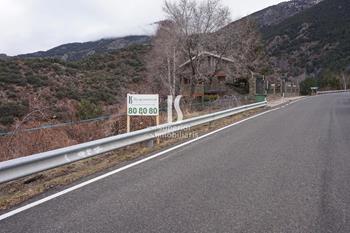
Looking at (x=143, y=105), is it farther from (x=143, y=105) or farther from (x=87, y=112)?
(x=87, y=112)

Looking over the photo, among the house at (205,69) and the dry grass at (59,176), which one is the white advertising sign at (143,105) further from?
the house at (205,69)

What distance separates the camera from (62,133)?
48.8 ft

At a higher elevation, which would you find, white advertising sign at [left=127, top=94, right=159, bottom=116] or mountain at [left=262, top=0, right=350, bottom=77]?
mountain at [left=262, top=0, right=350, bottom=77]

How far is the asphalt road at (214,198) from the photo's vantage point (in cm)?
545

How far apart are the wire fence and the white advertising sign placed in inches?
38.9

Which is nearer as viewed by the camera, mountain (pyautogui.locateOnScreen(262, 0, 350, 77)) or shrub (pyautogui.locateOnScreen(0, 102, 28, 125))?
shrub (pyautogui.locateOnScreen(0, 102, 28, 125))

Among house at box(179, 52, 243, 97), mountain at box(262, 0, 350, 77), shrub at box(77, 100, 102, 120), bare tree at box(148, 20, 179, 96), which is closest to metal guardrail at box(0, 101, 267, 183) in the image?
shrub at box(77, 100, 102, 120)

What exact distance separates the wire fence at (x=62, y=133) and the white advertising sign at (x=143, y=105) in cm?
99

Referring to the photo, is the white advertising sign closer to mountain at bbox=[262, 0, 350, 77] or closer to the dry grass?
the dry grass

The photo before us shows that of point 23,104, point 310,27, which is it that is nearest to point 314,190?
point 23,104

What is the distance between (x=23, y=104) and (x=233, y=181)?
2903cm

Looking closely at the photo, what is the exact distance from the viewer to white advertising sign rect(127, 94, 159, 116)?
13617 millimetres

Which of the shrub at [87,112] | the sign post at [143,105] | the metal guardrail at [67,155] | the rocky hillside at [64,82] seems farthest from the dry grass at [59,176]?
the rocky hillside at [64,82]

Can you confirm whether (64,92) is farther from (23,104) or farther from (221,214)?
(221,214)
